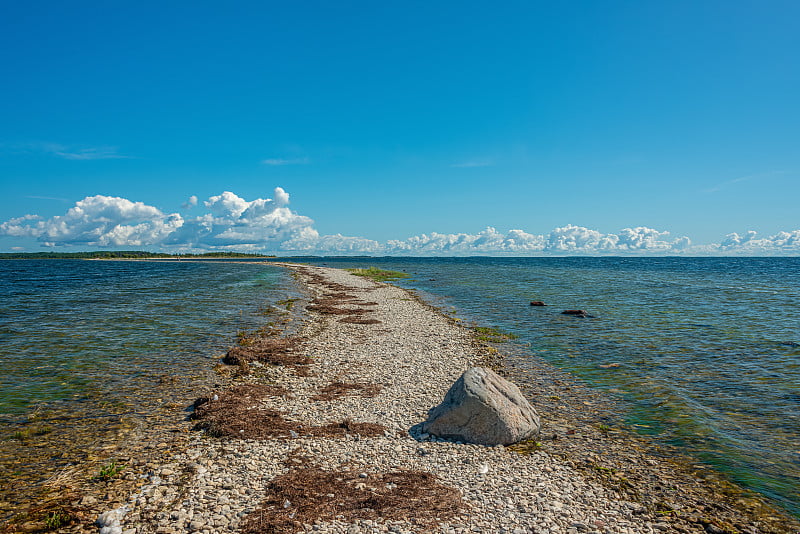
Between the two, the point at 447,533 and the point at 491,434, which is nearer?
the point at 447,533

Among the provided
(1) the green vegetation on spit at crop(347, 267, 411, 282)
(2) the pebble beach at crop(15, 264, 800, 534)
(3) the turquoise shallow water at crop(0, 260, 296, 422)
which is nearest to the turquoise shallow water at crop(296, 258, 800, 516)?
(2) the pebble beach at crop(15, 264, 800, 534)

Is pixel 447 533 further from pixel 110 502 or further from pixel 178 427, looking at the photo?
pixel 178 427

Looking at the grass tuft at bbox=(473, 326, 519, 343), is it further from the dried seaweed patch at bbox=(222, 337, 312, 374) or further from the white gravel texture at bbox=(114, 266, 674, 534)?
the dried seaweed patch at bbox=(222, 337, 312, 374)

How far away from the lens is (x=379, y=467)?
1033cm

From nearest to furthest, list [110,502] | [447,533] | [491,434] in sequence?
A: [447,533] → [110,502] → [491,434]

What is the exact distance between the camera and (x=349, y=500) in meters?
8.81

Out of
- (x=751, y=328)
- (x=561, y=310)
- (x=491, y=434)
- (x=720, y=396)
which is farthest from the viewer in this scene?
(x=561, y=310)

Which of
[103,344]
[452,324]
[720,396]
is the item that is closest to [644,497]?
[720,396]

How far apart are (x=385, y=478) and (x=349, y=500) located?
1.20 m

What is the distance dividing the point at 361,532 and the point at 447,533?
1.59 m

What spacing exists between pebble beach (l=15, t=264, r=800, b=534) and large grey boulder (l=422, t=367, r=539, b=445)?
294 mm

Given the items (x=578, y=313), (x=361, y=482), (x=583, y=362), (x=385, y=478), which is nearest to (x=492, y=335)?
(x=583, y=362)

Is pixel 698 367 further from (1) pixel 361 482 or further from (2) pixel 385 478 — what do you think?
(1) pixel 361 482

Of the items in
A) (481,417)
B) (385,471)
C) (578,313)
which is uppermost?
(481,417)
